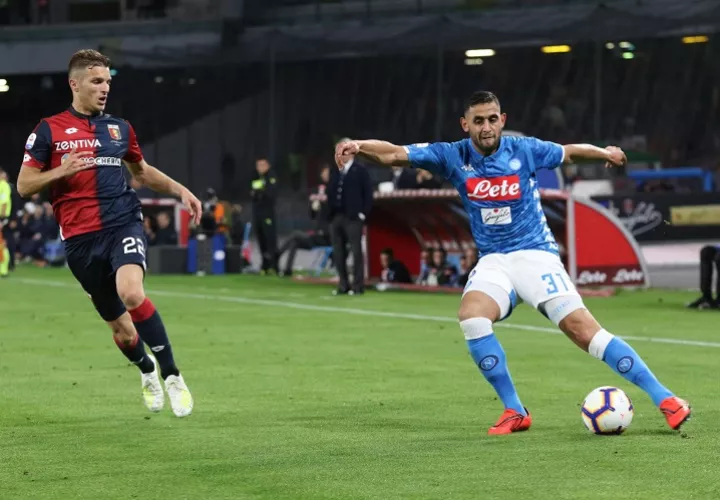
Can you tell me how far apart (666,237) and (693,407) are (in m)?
19.0

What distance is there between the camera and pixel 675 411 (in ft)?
28.5

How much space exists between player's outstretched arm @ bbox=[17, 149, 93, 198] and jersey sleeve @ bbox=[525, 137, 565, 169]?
269cm

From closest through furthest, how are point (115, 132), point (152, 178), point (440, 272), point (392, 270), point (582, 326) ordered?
point (582, 326) < point (115, 132) < point (152, 178) < point (440, 272) < point (392, 270)

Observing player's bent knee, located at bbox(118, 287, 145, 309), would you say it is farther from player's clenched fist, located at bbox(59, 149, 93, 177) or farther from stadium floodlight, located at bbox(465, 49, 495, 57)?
stadium floodlight, located at bbox(465, 49, 495, 57)

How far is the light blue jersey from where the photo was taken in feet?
30.5

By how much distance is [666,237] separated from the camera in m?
28.8

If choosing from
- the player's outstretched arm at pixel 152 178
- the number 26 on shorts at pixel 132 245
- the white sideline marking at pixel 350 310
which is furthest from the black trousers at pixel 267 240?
the number 26 on shorts at pixel 132 245

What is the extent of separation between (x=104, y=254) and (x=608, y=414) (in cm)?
334

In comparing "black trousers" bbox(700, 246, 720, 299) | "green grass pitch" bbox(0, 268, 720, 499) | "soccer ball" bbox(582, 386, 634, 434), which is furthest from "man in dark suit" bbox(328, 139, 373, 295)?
"soccer ball" bbox(582, 386, 634, 434)

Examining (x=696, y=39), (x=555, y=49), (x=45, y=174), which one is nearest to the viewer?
(x=45, y=174)

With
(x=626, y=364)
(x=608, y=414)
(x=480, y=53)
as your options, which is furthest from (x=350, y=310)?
(x=480, y=53)

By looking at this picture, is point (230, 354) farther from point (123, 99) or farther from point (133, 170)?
point (123, 99)

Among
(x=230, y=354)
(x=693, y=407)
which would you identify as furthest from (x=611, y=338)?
(x=230, y=354)

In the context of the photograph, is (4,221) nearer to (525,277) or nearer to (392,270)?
(392,270)
